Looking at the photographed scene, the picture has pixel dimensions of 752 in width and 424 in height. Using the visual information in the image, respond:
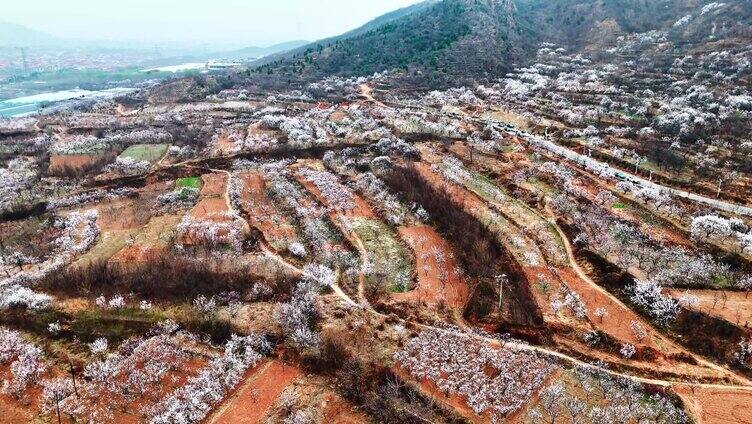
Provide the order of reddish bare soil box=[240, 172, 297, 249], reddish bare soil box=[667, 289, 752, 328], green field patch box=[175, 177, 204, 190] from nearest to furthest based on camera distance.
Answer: reddish bare soil box=[667, 289, 752, 328]
reddish bare soil box=[240, 172, 297, 249]
green field patch box=[175, 177, 204, 190]

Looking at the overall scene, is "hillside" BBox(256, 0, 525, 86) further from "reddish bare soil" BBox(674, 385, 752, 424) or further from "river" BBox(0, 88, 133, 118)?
"reddish bare soil" BBox(674, 385, 752, 424)

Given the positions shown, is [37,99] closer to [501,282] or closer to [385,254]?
[385,254]

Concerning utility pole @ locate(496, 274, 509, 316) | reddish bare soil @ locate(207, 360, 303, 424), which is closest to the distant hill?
utility pole @ locate(496, 274, 509, 316)

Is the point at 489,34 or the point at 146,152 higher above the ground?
the point at 489,34

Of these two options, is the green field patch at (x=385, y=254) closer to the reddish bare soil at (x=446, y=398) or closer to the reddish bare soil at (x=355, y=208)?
the reddish bare soil at (x=355, y=208)

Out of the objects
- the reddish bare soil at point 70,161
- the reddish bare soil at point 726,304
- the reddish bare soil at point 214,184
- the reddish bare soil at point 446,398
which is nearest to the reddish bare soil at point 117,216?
the reddish bare soil at point 214,184

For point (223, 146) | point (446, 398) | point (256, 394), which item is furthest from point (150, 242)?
point (223, 146)
